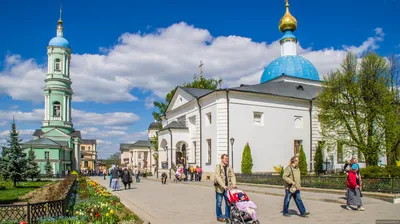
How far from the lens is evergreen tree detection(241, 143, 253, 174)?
27500mm

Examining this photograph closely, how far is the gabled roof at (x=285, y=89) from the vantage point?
99.1 ft

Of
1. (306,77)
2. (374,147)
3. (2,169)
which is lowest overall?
(2,169)

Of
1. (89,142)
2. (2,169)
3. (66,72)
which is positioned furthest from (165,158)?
(89,142)

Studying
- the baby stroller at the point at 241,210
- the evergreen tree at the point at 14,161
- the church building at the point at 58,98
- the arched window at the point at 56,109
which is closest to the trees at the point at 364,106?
the baby stroller at the point at 241,210

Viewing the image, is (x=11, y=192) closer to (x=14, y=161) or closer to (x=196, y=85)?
(x=14, y=161)

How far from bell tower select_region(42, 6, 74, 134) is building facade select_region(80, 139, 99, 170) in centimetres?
5709

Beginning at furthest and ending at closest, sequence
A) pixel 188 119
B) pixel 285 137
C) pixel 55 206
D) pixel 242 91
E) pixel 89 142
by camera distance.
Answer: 1. pixel 89 142
2. pixel 188 119
3. pixel 285 137
4. pixel 242 91
5. pixel 55 206

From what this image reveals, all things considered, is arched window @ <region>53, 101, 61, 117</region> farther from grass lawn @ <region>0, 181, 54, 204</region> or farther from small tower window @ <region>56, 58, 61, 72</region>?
grass lawn @ <region>0, 181, 54, 204</region>

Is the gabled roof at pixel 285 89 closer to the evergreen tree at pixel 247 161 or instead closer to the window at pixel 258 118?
the window at pixel 258 118

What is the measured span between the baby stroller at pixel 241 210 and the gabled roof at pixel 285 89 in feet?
66.0

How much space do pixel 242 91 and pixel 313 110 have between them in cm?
812

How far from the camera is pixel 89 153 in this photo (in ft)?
422

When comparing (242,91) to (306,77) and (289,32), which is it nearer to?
(306,77)

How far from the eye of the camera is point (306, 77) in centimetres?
3822
